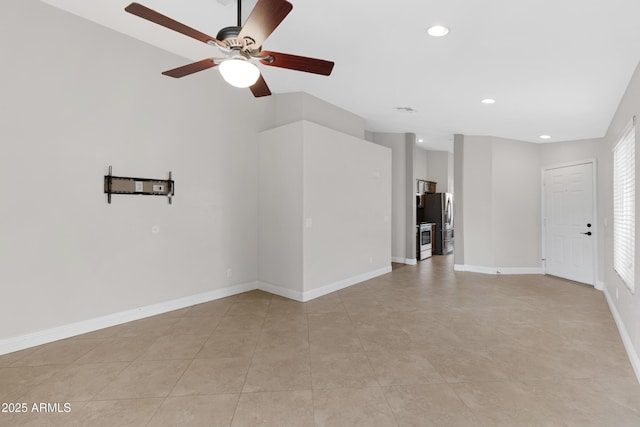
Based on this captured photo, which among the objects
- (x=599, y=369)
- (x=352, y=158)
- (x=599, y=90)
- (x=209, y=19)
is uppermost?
(x=209, y=19)

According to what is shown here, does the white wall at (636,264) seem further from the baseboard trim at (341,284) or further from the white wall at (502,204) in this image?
the baseboard trim at (341,284)

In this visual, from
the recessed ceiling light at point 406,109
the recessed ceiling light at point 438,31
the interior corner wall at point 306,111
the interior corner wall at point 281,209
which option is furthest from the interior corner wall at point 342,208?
the recessed ceiling light at point 438,31

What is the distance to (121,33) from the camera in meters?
3.58

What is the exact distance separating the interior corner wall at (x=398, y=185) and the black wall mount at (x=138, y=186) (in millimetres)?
4802

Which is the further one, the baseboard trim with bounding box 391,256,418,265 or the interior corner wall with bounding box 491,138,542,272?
the baseboard trim with bounding box 391,256,418,265

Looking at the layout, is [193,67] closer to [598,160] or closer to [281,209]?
[281,209]

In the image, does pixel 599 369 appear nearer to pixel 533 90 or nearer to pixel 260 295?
pixel 533 90

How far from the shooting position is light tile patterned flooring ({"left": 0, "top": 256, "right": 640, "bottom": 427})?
204 centimetres

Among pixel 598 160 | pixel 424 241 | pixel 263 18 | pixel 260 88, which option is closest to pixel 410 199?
pixel 424 241

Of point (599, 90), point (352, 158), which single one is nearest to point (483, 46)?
point (599, 90)

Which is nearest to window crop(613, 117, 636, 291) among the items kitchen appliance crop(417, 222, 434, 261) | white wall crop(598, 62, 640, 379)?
white wall crop(598, 62, 640, 379)

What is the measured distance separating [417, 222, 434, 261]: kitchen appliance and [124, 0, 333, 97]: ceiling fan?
6174 mm

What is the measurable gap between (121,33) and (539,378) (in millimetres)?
5341

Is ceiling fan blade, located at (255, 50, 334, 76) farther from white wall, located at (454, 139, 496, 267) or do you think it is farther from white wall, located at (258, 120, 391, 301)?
white wall, located at (454, 139, 496, 267)
